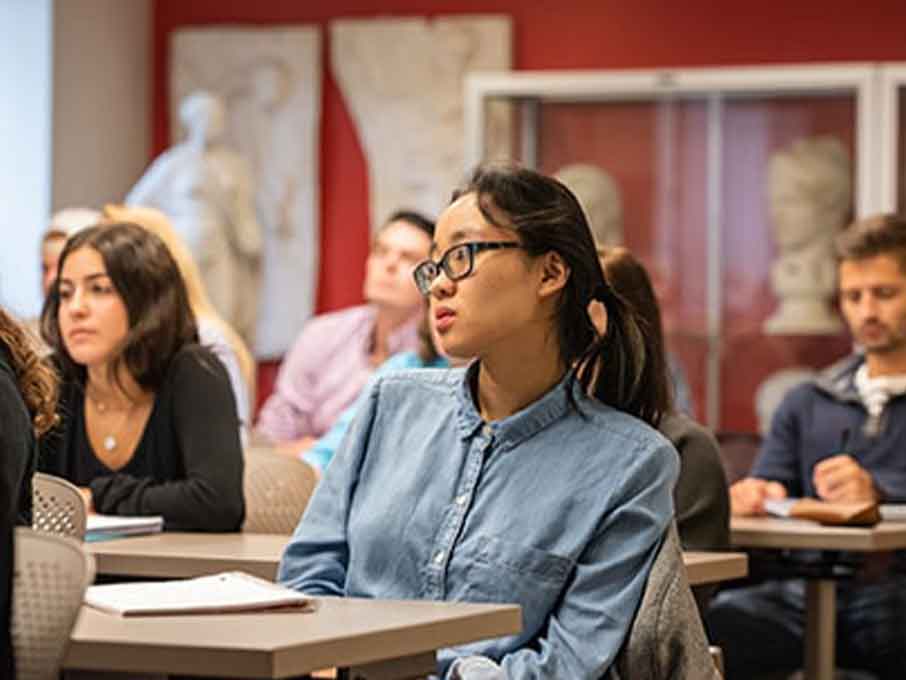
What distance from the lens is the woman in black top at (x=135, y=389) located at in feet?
13.4

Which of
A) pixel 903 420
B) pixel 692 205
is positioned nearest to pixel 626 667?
pixel 903 420

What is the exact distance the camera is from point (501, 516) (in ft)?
9.48

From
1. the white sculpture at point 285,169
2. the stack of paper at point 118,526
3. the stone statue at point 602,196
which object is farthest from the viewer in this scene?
the white sculpture at point 285,169

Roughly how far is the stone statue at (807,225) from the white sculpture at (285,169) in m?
2.00

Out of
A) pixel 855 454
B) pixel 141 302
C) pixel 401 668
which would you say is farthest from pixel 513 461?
pixel 855 454

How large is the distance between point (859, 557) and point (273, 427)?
235 cm

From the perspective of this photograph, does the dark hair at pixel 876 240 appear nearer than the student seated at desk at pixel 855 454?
No

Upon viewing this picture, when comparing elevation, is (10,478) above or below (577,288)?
below

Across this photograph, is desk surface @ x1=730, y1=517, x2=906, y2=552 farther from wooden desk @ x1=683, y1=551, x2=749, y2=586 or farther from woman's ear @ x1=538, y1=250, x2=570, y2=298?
woman's ear @ x1=538, y1=250, x2=570, y2=298

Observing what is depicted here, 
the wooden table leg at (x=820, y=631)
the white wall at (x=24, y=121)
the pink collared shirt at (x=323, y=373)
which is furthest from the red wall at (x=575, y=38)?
the wooden table leg at (x=820, y=631)

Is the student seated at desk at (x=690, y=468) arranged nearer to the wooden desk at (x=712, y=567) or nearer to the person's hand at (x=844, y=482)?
the wooden desk at (x=712, y=567)

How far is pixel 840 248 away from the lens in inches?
211

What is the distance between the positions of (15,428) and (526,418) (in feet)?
3.15

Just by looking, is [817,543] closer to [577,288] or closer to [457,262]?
[577,288]
